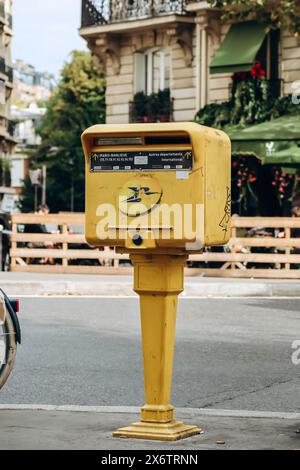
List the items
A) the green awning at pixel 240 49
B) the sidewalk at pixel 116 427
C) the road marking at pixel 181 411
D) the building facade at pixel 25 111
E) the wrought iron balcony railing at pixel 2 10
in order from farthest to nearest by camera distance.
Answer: the building facade at pixel 25 111
the wrought iron balcony railing at pixel 2 10
the green awning at pixel 240 49
the road marking at pixel 181 411
the sidewalk at pixel 116 427

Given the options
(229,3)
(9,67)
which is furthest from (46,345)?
(9,67)

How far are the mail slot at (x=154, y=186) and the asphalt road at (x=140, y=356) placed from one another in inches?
91.4

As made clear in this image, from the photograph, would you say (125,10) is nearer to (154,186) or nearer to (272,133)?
(272,133)

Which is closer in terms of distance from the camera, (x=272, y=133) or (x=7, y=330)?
(x=7, y=330)

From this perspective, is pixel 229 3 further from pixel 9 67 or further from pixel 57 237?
pixel 9 67

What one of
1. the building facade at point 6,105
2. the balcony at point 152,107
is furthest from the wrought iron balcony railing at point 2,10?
the balcony at point 152,107

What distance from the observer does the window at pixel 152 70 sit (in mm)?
35312

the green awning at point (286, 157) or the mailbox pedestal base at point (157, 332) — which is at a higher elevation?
the green awning at point (286, 157)

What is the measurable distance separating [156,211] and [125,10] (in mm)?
30150

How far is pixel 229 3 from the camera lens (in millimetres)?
22375

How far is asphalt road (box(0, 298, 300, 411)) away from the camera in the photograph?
9.24 meters

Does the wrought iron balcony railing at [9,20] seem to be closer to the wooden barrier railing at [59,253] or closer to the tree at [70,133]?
the tree at [70,133]

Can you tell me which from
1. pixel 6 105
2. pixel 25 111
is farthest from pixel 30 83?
pixel 6 105

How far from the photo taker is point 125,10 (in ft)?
119
